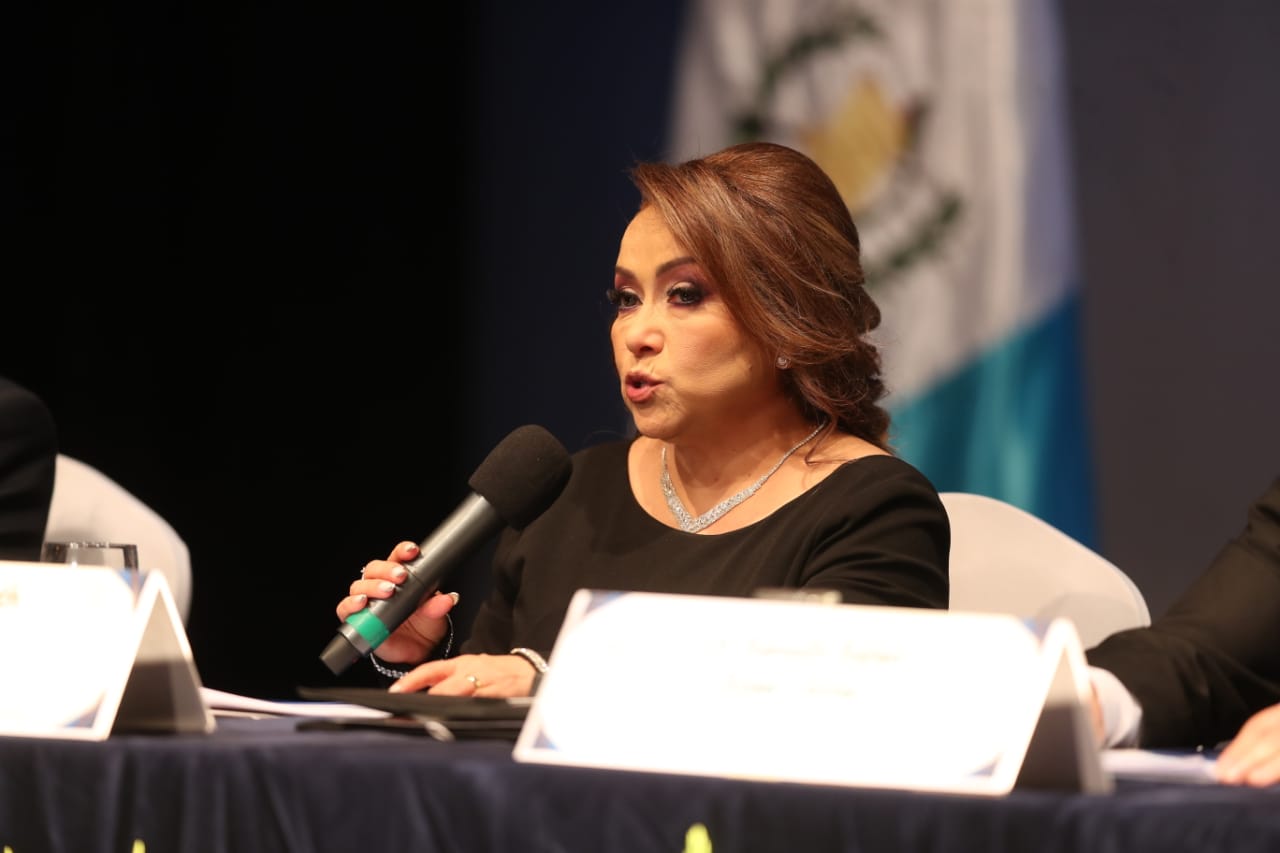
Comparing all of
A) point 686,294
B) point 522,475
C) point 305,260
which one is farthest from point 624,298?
point 305,260

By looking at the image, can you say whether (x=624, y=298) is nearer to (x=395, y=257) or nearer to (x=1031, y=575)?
(x=1031, y=575)

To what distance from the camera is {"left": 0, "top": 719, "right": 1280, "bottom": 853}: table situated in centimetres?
88

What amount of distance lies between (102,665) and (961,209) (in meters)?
2.68

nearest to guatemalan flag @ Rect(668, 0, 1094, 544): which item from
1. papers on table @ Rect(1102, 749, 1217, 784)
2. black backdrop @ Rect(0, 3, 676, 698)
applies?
black backdrop @ Rect(0, 3, 676, 698)

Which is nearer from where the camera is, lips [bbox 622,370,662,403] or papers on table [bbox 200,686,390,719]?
papers on table [bbox 200,686,390,719]

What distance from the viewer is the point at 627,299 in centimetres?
208

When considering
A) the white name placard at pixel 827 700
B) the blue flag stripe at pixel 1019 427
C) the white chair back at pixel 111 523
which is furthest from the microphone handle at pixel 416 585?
the blue flag stripe at pixel 1019 427

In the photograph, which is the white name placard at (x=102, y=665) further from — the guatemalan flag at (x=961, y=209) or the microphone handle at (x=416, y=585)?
the guatemalan flag at (x=961, y=209)

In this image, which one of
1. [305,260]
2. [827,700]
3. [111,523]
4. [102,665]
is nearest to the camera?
[827,700]

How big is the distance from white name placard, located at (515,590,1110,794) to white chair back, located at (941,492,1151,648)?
41.9 inches

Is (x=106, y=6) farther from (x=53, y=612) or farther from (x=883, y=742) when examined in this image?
(x=883, y=742)

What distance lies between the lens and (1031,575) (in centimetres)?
213

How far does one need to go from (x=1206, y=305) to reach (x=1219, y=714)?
76.2 inches

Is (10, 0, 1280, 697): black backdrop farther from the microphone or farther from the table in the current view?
the table
